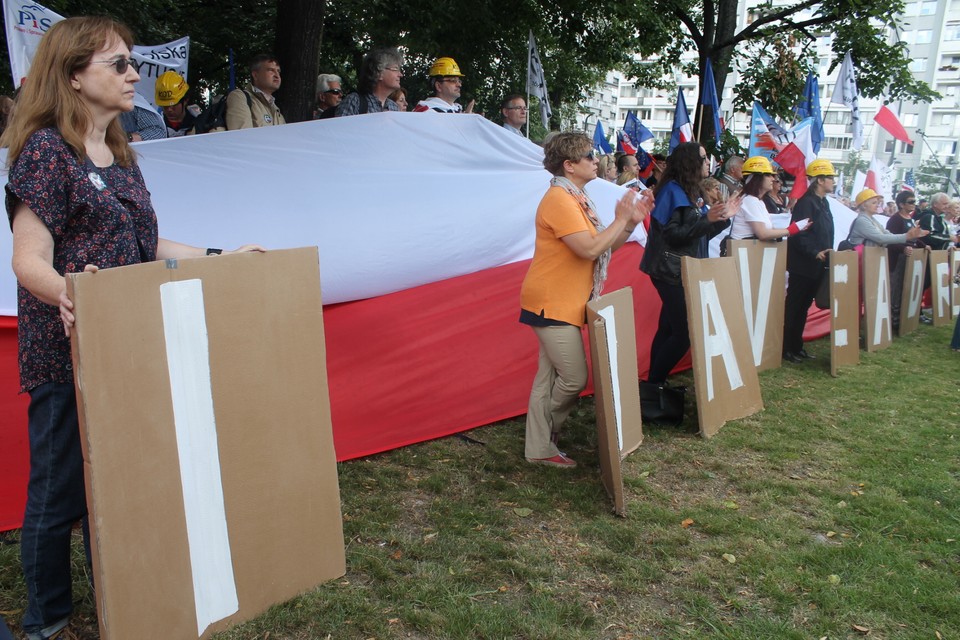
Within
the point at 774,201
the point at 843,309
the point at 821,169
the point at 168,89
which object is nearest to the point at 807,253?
the point at 843,309

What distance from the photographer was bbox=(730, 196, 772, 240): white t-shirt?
6.71 meters

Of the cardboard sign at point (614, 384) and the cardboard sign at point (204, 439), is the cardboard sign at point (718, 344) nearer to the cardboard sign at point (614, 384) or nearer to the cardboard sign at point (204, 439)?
the cardboard sign at point (614, 384)

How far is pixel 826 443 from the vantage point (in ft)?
16.9

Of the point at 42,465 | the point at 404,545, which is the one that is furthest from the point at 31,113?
the point at 404,545

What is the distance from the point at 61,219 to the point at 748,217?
572 centimetres

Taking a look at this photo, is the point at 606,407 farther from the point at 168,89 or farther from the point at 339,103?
the point at 168,89

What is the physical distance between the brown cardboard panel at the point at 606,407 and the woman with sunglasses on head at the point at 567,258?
14.4 inches

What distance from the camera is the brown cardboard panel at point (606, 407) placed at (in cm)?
366

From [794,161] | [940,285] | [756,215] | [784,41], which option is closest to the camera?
[756,215]

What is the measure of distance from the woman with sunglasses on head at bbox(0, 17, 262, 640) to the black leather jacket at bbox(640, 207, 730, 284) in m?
3.61

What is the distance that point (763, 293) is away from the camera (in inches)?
260

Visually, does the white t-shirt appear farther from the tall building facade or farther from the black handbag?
the tall building facade

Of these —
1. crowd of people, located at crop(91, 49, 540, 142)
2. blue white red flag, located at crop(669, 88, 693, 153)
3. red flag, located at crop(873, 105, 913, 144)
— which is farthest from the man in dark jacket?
red flag, located at crop(873, 105, 913, 144)

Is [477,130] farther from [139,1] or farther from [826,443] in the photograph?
[139,1]
